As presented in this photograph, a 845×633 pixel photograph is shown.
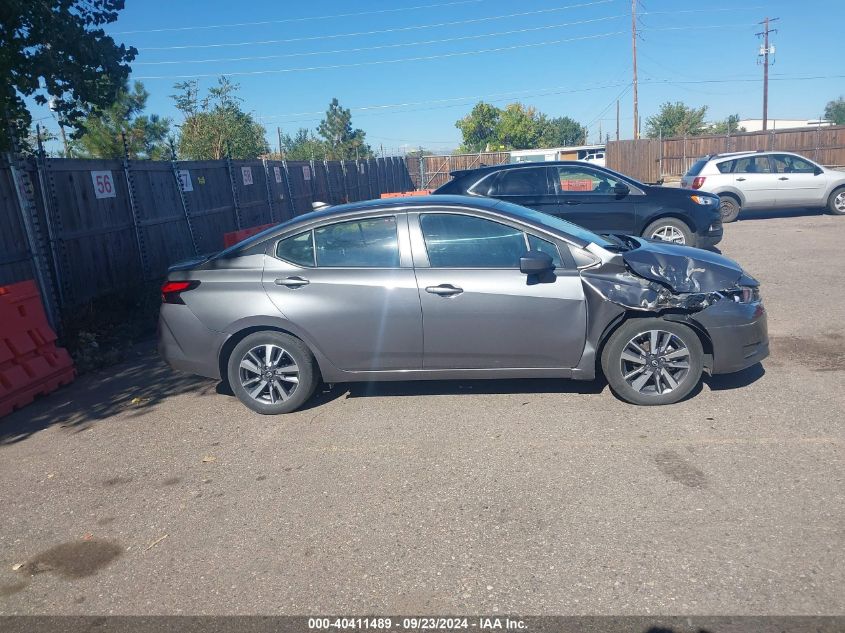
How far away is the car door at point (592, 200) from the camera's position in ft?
36.0

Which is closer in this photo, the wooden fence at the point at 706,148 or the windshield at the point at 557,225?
the windshield at the point at 557,225

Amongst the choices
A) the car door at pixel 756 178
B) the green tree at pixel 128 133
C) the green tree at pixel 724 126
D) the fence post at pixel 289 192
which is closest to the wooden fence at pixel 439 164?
the green tree at pixel 128 133

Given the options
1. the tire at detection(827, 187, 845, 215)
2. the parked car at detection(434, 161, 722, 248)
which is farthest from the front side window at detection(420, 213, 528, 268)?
the tire at detection(827, 187, 845, 215)

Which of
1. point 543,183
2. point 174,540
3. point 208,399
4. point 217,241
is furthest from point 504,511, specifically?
point 217,241

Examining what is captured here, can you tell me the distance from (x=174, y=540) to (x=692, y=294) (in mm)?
4038

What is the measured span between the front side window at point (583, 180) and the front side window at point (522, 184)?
0.74 feet

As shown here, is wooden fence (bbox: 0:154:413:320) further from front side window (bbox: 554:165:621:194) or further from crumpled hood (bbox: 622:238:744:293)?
crumpled hood (bbox: 622:238:744:293)

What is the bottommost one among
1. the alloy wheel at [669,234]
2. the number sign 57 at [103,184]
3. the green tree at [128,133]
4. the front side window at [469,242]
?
the alloy wheel at [669,234]

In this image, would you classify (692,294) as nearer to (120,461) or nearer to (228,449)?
(228,449)

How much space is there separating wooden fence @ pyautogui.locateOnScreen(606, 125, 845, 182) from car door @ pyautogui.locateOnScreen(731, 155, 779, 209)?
52.2 ft

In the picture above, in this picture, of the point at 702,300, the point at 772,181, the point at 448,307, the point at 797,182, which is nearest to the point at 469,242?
the point at 448,307

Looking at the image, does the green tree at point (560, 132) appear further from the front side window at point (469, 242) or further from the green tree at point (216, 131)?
the front side window at point (469, 242)

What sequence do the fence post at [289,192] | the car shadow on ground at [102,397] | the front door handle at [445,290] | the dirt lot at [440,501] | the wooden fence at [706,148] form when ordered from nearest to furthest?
the dirt lot at [440,501] → the front door handle at [445,290] → the car shadow on ground at [102,397] → the fence post at [289,192] → the wooden fence at [706,148]

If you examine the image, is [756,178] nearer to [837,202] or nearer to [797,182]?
[797,182]
